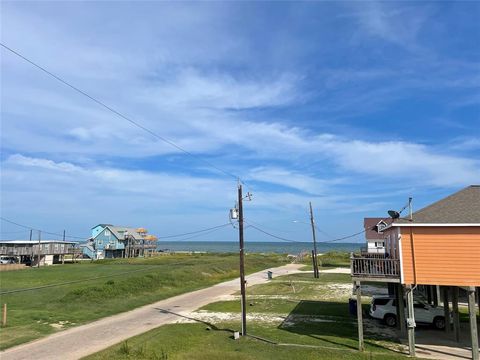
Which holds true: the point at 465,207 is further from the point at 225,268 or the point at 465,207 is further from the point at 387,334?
the point at 225,268

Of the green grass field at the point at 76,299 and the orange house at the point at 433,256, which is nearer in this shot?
the orange house at the point at 433,256

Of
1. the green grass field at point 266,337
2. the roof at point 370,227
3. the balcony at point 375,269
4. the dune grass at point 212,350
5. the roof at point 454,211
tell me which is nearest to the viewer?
the dune grass at point 212,350

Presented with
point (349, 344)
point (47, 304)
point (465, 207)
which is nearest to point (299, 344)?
point (349, 344)

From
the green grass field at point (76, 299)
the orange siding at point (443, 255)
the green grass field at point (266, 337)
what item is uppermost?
the orange siding at point (443, 255)

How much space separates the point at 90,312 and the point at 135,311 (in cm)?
333

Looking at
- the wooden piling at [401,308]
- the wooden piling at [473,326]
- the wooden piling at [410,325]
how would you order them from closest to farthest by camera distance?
the wooden piling at [473,326], the wooden piling at [410,325], the wooden piling at [401,308]

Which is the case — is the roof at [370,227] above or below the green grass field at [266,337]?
above

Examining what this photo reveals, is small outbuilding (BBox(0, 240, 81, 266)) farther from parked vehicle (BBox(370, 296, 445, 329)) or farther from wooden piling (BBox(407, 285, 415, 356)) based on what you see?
wooden piling (BBox(407, 285, 415, 356))

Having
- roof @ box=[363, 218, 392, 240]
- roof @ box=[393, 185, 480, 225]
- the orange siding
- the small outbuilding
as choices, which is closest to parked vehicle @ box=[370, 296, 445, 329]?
the orange siding

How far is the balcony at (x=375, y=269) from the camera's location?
2070cm

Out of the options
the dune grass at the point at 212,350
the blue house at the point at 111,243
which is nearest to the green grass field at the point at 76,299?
the dune grass at the point at 212,350

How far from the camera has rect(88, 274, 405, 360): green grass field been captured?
62.7 ft

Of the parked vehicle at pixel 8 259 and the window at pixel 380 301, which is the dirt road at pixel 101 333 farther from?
the parked vehicle at pixel 8 259

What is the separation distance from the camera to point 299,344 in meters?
21.0
